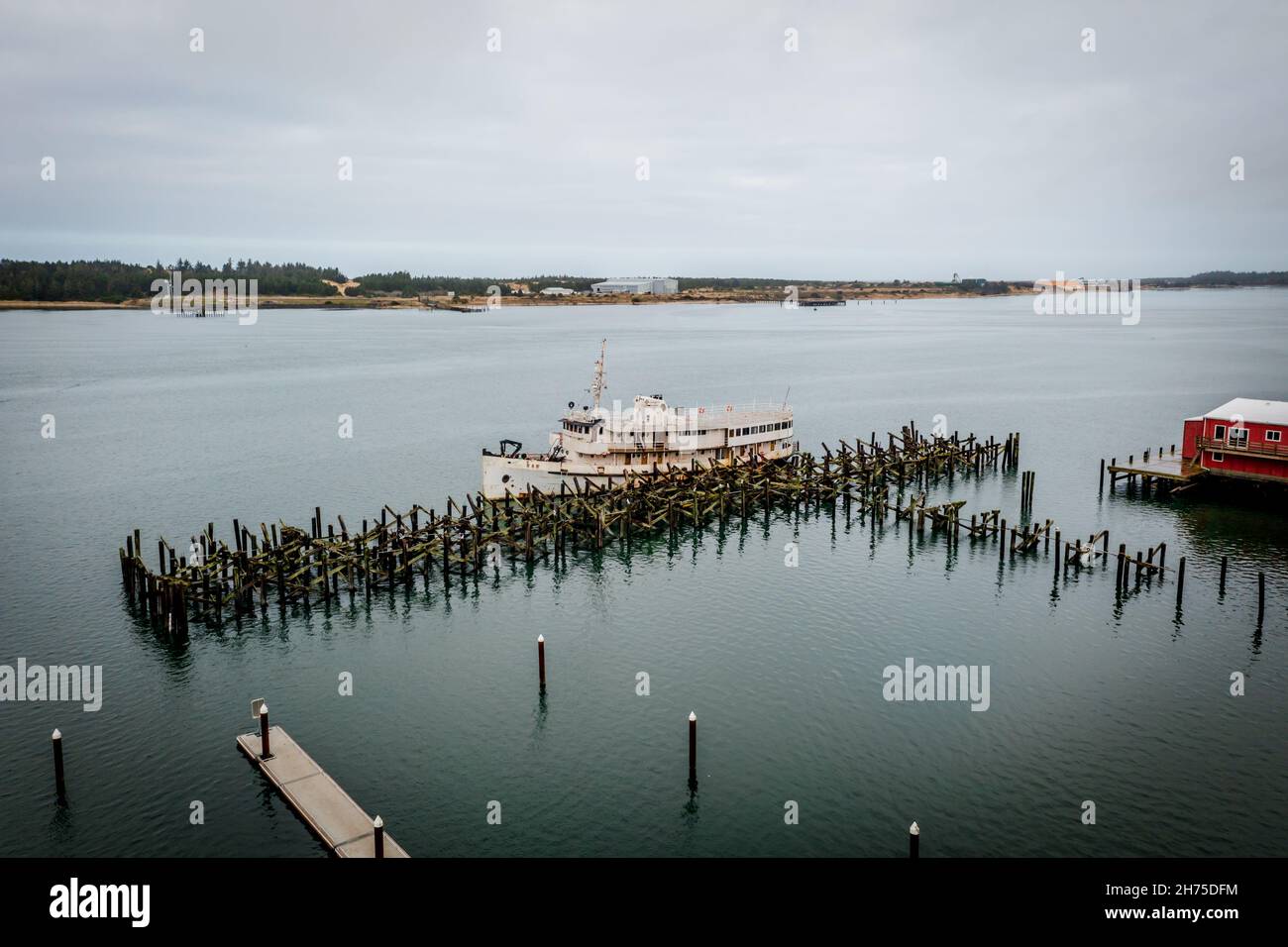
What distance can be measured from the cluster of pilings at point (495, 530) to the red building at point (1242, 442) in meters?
13.9

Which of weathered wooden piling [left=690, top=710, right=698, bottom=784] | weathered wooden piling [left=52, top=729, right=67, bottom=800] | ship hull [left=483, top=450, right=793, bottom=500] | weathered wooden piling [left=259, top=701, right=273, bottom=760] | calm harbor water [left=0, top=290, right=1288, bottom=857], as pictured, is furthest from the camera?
ship hull [left=483, top=450, right=793, bottom=500]

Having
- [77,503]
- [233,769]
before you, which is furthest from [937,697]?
[77,503]

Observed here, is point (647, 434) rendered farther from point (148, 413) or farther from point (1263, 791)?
point (148, 413)

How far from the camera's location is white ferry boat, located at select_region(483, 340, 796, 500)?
178 ft

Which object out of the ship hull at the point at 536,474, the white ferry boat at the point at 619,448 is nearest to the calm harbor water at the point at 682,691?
the ship hull at the point at 536,474

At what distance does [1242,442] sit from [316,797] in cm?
5187

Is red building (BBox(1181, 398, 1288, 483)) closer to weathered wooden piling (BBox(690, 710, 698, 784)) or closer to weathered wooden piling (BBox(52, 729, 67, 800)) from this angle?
weathered wooden piling (BBox(690, 710, 698, 784))

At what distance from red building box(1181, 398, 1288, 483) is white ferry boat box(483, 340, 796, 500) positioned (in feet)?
81.8

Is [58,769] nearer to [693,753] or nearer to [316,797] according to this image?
[316,797]

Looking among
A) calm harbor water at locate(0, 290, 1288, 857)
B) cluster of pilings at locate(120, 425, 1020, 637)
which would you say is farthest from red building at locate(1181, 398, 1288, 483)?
cluster of pilings at locate(120, 425, 1020, 637)

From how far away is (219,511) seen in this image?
55.6 metres

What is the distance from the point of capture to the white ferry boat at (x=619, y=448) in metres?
54.2
